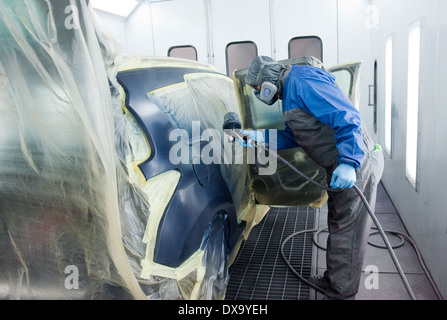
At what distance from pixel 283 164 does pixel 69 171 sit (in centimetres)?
198

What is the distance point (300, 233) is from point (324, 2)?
3.98 meters

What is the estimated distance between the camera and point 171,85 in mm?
2080

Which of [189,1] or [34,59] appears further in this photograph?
[189,1]

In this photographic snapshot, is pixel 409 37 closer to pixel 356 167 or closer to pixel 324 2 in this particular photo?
pixel 356 167

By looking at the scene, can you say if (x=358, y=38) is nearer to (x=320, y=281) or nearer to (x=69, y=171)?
(x=320, y=281)

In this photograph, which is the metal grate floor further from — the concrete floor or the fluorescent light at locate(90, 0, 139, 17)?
the fluorescent light at locate(90, 0, 139, 17)

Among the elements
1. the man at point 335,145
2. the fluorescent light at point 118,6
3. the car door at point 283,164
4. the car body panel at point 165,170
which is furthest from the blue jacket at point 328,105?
the fluorescent light at point 118,6

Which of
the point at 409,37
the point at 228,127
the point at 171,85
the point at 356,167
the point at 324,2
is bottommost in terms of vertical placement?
the point at 356,167

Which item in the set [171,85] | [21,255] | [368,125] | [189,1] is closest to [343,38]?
[368,125]

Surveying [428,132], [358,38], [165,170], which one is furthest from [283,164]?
[358,38]

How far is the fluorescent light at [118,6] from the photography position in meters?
5.97

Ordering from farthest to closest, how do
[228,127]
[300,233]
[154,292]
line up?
[300,233], [228,127], [154,292]

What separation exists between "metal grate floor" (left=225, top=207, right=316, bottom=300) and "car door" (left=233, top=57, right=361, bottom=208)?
0.45m

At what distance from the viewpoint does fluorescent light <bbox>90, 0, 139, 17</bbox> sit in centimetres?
597
